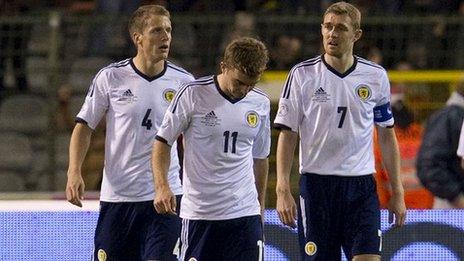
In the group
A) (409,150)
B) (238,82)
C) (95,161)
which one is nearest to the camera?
(238,82)

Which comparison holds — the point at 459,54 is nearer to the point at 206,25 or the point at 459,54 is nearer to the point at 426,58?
the point at 426,58

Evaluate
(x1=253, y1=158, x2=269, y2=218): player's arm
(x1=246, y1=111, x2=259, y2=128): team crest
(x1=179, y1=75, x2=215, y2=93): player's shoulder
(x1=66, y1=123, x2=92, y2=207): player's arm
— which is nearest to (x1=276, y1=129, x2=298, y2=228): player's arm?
(x1=253, y1=158, x2=269, y2=218): player's arm

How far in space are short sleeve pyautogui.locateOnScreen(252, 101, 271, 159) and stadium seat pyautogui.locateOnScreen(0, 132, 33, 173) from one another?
18.4 feet

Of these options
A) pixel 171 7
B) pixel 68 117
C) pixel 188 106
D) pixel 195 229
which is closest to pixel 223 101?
pixel 188 106

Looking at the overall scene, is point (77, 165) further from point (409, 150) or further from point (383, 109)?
point (409, 150)

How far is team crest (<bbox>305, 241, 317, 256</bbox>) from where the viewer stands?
7957 mm

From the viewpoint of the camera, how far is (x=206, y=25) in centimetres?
1349

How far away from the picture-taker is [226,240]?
7410 millimetres

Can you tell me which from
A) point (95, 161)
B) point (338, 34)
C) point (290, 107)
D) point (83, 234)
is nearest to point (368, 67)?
point (338, 34)

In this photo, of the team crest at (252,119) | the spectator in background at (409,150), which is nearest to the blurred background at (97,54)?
the spectator in background at (409,150)

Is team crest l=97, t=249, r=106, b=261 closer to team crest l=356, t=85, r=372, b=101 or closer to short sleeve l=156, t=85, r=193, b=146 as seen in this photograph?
short sleeve l=156, t=85, r=193, b=146

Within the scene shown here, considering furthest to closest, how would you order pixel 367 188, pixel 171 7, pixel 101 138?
pixel 171 7 → pixel 101 138 → pixel 367 188

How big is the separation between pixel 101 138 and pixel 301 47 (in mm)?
2345

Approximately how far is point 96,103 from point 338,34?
143 cm
